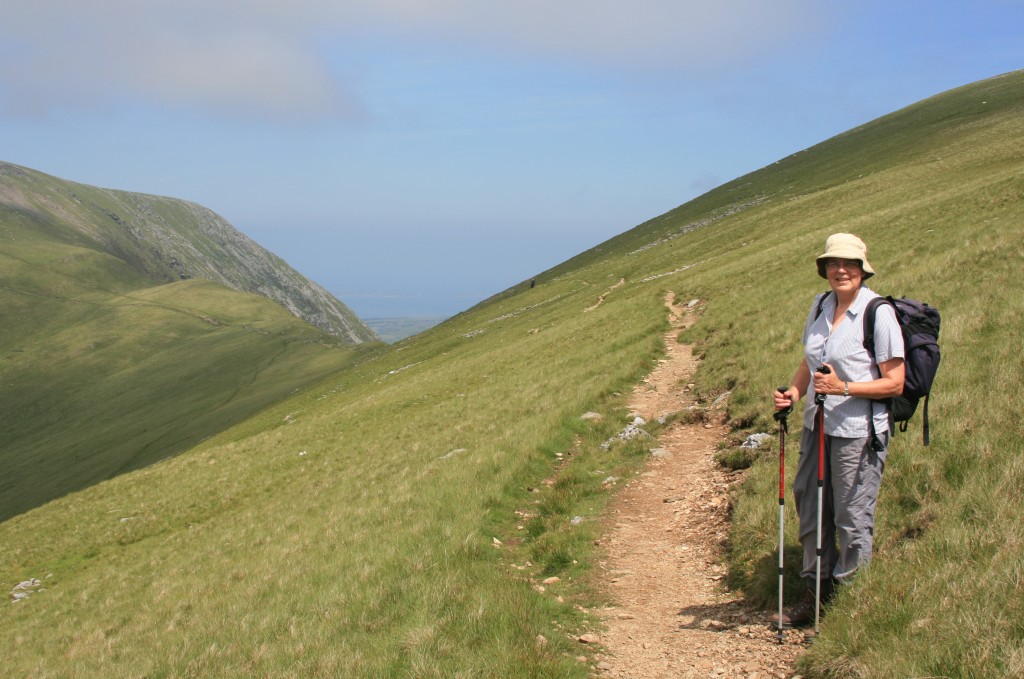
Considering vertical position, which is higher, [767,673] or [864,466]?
[864,466]

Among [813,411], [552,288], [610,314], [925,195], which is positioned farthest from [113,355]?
[813,411]

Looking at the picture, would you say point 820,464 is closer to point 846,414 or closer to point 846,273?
point 846,414

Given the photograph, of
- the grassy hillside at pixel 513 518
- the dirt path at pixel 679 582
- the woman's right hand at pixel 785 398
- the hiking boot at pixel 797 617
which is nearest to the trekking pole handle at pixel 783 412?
the woman's right hand at pixel 785 398

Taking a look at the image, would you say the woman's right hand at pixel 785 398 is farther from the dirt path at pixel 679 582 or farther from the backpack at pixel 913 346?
the dirt path at pixel 679 582

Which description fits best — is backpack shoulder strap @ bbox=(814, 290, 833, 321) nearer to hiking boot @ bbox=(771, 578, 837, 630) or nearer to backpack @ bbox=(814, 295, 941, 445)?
backpack @ bbox=(814, 295, 941, 445)

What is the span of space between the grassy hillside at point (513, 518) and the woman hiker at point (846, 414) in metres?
0.54

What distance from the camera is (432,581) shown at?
978 centimetres

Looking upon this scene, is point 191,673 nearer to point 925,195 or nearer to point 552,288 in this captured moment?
point 925,195

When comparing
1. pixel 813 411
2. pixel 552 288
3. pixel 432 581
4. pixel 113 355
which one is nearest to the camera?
pixel 813 411

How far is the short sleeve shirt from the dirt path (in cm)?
248

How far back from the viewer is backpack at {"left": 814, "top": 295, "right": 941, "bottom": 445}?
6695mm

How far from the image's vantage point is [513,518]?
12.9m

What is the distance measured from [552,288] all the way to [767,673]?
2884 inches

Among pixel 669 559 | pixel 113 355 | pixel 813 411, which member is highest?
pixel 113 355
